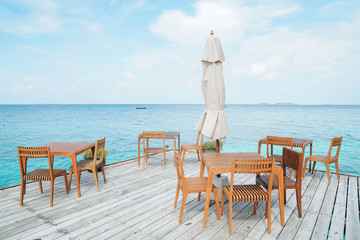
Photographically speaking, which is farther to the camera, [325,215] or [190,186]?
[325,215]

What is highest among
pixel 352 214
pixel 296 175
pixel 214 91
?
pixel 214 91

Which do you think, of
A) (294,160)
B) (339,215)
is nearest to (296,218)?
(339,215)

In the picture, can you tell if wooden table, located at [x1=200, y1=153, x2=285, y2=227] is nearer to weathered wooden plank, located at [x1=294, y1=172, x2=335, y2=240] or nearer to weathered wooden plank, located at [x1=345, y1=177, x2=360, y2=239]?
weathered wooden plank, located at [x1=294, y1=172, x2=335, y2=240]

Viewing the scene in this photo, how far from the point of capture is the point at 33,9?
12.5m

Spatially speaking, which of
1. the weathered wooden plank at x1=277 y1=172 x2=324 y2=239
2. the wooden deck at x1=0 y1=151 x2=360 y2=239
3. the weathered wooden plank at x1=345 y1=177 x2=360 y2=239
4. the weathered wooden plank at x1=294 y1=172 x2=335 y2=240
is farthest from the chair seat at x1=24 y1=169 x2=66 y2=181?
the weathered wooden plank at x1=345 y1=177 x2=360 y2=239

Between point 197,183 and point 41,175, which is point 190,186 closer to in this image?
point 197,183

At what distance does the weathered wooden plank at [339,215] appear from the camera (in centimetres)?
244

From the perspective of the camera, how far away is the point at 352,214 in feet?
9.69

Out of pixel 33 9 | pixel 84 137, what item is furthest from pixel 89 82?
pixel 33 9

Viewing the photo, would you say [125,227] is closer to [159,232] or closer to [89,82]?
[159,232]

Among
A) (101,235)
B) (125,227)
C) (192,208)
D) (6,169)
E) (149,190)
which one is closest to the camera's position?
(101,235)

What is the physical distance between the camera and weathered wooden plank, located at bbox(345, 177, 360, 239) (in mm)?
2465

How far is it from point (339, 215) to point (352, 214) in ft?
0.79

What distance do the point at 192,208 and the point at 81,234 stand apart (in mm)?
1591
